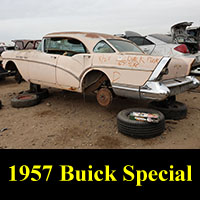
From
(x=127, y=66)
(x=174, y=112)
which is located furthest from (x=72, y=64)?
(x=174, y=112)

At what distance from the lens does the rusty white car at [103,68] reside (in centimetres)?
321

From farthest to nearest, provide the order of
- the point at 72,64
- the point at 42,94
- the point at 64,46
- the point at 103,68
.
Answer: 1. the point at 42,94
2. the point at 64,46
3. the point at 72,64
4. the point at 103,68

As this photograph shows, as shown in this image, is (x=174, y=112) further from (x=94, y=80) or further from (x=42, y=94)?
(x=42, y=94)

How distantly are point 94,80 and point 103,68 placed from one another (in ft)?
1.76

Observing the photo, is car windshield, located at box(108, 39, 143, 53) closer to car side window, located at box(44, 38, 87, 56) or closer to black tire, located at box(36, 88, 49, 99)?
car side window, located at box(44, 38, 87, 56)

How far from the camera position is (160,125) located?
10.6 ft

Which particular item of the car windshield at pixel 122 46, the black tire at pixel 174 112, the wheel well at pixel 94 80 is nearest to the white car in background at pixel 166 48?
the car windshield at pixel 122 46

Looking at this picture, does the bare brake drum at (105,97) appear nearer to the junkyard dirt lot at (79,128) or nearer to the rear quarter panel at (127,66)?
the rear quarter panel at (127,66)

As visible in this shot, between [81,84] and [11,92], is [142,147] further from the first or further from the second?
[11,92]

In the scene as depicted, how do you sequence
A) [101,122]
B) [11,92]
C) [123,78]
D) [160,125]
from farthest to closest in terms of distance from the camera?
[11,92] → [101,122] → [123,78] → [160,125]

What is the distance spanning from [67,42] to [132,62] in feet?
6.30

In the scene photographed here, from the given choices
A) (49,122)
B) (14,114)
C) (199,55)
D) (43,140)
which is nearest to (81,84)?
(49,122)

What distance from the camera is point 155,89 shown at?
3119 millimetres

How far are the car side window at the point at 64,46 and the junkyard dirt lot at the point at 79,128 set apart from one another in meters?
1.36
